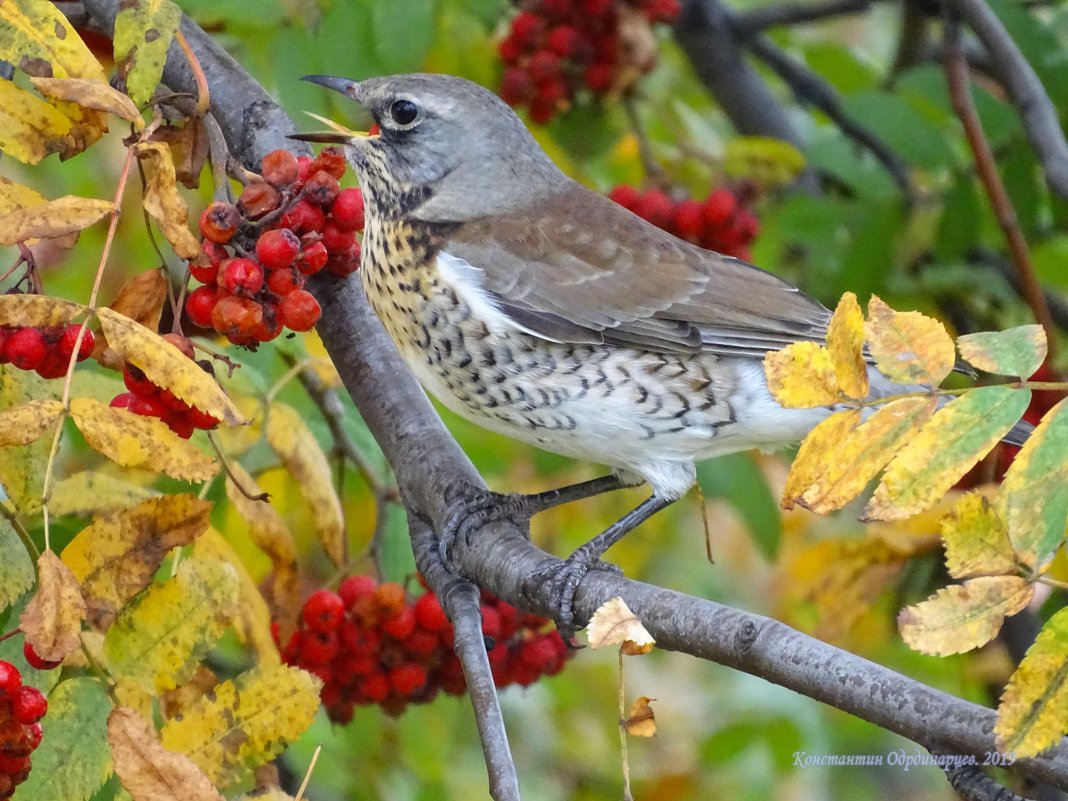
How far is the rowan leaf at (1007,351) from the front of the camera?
1.78 meters

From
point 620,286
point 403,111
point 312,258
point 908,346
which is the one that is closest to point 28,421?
point 312,258

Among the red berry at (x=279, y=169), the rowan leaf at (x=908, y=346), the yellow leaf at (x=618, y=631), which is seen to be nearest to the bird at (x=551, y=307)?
the red berry at (x=279, y=169)

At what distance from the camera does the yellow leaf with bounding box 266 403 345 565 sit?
2654 mm

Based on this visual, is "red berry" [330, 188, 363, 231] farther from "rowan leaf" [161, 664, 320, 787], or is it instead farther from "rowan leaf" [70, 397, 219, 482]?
"rowan leaf" [161, 664, 320, 787]

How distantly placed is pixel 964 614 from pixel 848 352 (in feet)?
1.28

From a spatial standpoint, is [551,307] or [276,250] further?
[551,307]

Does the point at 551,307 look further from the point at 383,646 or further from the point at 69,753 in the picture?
the point at 69,753

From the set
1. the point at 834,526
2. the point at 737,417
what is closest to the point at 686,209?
the point at 737,417

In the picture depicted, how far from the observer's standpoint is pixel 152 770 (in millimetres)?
1698

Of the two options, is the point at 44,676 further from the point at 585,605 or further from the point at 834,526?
the point at 834,526

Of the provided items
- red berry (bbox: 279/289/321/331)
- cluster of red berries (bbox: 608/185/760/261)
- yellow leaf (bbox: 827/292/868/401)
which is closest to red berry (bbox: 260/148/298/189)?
red berry (bbox: 279/289/321/331)

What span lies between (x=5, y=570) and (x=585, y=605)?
0.92 metres

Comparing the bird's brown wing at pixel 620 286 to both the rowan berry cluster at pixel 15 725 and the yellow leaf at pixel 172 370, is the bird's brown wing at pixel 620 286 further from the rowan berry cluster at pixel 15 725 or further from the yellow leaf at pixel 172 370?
the rowan berry cluster at pixel 15 725

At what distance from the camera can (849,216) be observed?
4.02 metres
